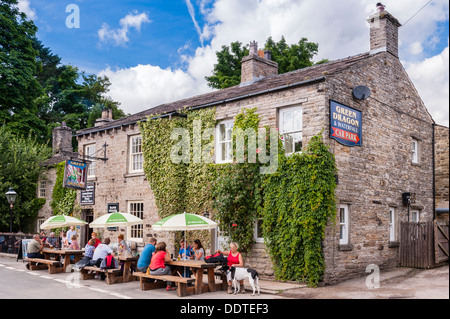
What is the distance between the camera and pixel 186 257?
14.1m

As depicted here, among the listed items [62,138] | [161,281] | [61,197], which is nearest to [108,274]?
[161,281]

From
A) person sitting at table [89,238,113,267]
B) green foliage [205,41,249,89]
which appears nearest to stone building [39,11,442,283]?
person sitting at table [89,238,113,267]

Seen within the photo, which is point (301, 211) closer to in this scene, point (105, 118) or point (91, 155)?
point (91, 155)

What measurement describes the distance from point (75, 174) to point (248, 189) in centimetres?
870

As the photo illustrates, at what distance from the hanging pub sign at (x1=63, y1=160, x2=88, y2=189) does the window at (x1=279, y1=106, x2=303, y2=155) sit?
9.68 meters

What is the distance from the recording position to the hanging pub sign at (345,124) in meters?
14.1

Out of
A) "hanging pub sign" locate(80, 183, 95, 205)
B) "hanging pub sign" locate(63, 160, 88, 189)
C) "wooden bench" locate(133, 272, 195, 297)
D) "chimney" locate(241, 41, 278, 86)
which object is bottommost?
"wooden bench" locate(133, 272, 195, 297)

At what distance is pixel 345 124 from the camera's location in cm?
1458

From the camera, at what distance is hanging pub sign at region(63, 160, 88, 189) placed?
1916 centimetres

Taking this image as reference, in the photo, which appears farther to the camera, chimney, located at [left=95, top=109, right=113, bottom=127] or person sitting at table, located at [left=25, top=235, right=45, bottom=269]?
chimney, located at [left=95, top=109, right=113, bottom=127]

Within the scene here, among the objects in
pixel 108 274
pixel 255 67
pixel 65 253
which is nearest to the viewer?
pixel 108 274

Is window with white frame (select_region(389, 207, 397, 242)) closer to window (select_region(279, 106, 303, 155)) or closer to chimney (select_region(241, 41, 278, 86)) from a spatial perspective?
window (select_region(279, 106, 303, 155))

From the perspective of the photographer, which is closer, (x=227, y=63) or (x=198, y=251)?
(x=198, y=251)

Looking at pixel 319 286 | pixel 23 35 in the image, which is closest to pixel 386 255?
pixel 319 286
